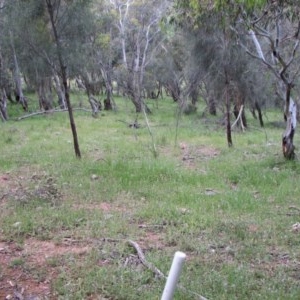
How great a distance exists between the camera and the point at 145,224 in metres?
6.54

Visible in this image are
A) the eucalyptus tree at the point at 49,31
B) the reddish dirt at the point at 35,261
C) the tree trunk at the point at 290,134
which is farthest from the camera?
the eucalyptus tree at the point at 49,31

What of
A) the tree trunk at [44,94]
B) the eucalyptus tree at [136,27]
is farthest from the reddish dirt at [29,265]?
the tree trunk at [44,94]

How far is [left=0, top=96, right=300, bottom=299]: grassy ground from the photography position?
4.56 metres

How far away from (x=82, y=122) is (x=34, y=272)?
18.3 metres

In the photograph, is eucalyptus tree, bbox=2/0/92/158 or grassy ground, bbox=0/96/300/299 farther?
eucalyptus tree, bbox=2/0/92/158

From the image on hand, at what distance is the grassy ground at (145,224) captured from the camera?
4.56 meters

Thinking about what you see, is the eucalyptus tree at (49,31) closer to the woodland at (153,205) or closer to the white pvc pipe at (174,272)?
the woodland at (153,205)

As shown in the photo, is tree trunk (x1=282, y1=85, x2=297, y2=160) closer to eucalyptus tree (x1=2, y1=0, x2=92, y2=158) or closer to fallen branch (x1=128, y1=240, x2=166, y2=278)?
eucalyptus tree (x1=2, y1=0, x2=92, y2=158)

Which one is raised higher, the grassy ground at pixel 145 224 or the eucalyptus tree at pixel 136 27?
the eucalyptus tree at pixel 136 27

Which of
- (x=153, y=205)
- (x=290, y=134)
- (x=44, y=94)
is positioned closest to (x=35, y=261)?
(x=153, y=205)

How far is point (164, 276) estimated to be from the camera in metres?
4.67

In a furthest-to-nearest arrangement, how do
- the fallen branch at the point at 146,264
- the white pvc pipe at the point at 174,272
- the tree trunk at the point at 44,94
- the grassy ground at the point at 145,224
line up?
1. the tree trunk at the point at 44,94
2. the grassy ground at the point at 145,224
3. the fallen branch at the point at 146,264
4. the white pvc pipe at the point at 174,272

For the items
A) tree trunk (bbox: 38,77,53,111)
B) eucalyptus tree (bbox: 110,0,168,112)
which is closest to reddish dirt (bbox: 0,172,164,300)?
eucalyptus tree (bbox: 110,0,168,112)

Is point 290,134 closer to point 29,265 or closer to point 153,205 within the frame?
point 153,205
